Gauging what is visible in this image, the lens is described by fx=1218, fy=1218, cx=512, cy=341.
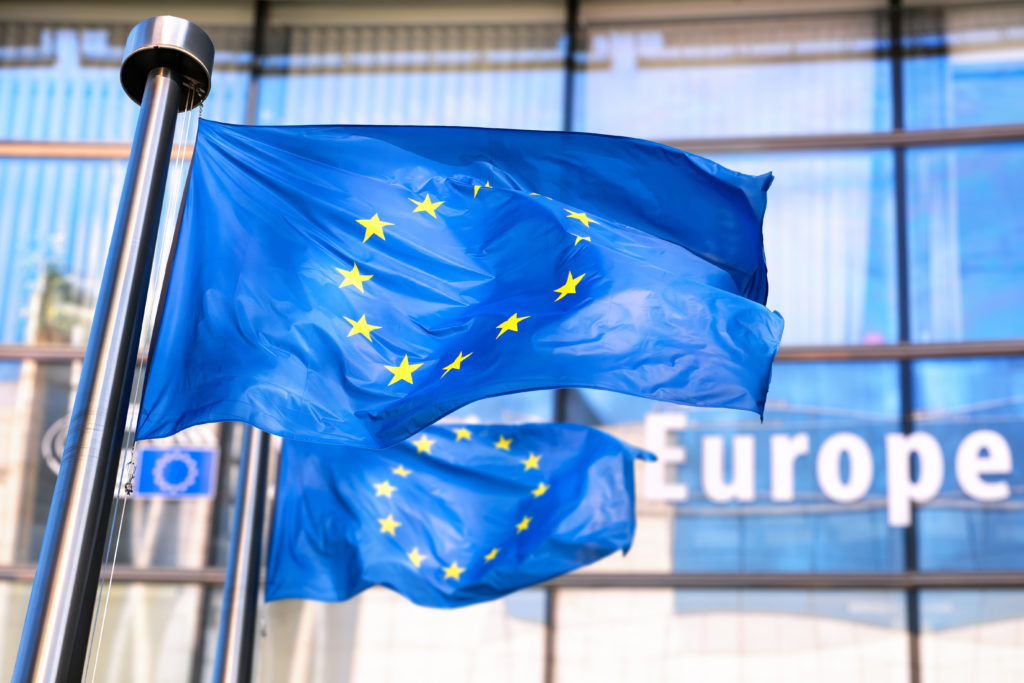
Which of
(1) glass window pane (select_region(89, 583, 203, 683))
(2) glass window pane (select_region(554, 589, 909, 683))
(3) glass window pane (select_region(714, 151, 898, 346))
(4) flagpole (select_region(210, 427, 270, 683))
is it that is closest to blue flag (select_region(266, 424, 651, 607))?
(4) flagpole (select_region(210, 427, 270, 683))

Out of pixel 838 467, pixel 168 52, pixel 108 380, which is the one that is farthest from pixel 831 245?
pixel 108 380

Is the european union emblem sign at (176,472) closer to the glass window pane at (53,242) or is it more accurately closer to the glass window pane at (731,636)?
the glass window pane at (53,242)

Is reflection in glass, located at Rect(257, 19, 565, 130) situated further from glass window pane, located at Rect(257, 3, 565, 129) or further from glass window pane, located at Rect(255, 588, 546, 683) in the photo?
glass window pane, located at Rect(255, 588, 546, 683)

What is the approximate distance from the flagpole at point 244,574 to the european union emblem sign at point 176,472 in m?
3.60

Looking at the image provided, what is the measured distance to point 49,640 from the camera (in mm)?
3916

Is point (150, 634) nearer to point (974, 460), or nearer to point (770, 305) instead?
point (770, 305)

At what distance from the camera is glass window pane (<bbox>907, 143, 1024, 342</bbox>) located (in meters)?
10.3

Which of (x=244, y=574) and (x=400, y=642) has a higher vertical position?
(x=244, y=574)

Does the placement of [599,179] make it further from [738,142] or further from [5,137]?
[5,137]

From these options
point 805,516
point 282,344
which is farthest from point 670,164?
point 805,516

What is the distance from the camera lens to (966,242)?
10508mm

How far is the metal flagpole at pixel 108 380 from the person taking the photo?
13.0 ft

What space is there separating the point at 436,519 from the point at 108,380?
3.65 meters

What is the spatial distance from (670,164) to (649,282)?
84cm
